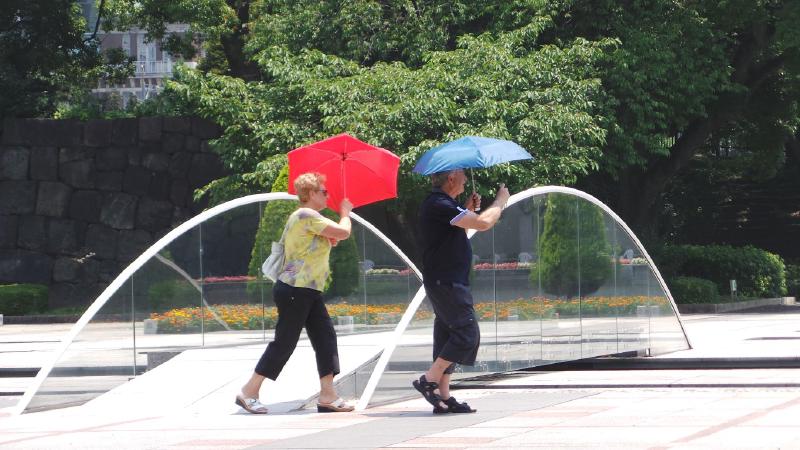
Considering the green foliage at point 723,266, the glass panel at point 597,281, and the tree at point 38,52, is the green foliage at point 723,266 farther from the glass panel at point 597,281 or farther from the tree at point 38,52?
the glass panel at point 597,281

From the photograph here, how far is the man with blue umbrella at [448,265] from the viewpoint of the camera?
9.47m

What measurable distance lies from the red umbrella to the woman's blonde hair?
2.18ft

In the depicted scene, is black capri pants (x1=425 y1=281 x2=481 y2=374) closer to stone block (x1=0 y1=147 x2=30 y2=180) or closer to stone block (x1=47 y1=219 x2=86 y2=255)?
stone block (x1=47 y1=219 x2=86 y2=255)

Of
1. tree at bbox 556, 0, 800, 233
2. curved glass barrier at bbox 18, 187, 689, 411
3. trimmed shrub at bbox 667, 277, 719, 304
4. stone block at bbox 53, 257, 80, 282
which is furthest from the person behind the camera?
stone block at bbox 53, 257, 80, 282

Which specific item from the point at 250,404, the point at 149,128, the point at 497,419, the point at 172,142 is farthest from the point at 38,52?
the point at 497,419

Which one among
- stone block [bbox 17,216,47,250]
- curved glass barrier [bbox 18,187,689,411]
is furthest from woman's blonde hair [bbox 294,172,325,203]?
stone block [bbox 17,216,47,250]

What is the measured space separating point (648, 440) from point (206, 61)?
3488 cm

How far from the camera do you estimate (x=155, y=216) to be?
35844 millimetres

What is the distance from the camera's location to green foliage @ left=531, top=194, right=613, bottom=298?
13.3 meters

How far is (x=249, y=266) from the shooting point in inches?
476

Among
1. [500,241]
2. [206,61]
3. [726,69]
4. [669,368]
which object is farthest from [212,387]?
[206,61]

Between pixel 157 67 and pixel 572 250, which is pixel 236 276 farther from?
pixel 157 67

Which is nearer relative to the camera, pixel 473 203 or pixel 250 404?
pixel 473 203

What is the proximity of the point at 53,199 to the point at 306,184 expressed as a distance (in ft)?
91.4
